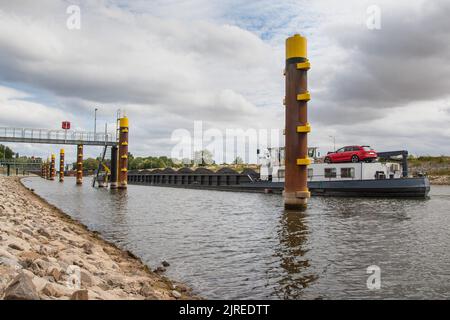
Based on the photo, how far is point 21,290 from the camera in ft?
13.2

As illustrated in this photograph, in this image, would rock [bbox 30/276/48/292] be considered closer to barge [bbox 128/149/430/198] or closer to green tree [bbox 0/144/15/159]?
barge [bbox 128/149/430/198]

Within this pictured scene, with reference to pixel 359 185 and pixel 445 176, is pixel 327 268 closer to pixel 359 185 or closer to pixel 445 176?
pixel 359 185

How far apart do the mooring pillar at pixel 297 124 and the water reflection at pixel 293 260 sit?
18.5 feet

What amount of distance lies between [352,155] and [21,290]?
3310 cm

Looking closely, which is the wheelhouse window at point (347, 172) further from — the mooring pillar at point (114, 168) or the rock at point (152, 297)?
the mooring pillar at point (114, 168)

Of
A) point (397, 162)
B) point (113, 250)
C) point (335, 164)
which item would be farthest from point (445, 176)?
point (113, 250)

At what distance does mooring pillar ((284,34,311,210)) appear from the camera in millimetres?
22234

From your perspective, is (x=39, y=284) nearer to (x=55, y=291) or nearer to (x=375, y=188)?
(x=55, y=291)

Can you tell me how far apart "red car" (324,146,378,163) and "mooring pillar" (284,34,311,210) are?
42.6 feet

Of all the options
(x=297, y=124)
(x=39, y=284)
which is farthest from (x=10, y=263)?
(x=297, y=124)

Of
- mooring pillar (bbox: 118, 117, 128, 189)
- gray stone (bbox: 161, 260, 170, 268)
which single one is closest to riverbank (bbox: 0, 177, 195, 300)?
gray stone (bbox: 161, 260, 170, 268)

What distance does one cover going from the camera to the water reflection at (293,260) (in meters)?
7.46

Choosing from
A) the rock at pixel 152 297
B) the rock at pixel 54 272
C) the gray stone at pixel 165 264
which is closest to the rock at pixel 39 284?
the rock at pixel 54 272
